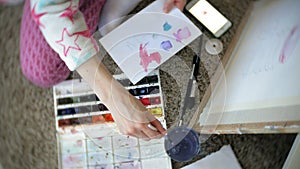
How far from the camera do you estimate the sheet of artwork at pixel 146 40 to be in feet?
Answer: 2.04

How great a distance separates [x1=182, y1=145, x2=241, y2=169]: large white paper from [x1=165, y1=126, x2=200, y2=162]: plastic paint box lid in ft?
0.09

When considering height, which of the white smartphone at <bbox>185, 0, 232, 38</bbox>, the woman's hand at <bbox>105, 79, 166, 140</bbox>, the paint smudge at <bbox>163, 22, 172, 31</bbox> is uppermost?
the paint smudge at <bbox>163, 22, 172, 31</bbox>

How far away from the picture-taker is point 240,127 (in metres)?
0.75

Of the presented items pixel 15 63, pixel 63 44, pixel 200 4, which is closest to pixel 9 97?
pixel 15 63

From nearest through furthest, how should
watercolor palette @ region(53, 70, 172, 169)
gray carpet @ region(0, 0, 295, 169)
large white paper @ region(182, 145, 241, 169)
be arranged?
1. watercolor palette @ region(53, 70, 172, 169)
2. large white paper @ region(182, 145, 241, 169)
3. gray carpet @ region(0, 0, 295, 169)

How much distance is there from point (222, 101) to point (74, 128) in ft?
0.87

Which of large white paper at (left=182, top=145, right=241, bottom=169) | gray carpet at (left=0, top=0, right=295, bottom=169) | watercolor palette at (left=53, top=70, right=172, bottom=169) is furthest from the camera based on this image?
gray carpet at (left=0, top=0, right=295, bottom=169)

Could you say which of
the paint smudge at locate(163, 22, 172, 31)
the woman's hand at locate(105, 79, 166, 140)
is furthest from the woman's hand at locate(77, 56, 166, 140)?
the paint smudge at locate(163, 22, 172, 31)

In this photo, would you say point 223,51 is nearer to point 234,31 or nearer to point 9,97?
point 234,31

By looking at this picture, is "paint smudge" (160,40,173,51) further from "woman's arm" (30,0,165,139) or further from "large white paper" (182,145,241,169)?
"large white paper" (182,145,241,169)

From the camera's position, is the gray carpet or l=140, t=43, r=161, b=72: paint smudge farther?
the gray carpet

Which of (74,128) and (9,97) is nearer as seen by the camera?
(74,128)

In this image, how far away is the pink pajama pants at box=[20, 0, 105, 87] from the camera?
0.74 metres

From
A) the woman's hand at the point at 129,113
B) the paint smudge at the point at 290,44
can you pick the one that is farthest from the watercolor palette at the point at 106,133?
the paint smudge at the point at 290,44
